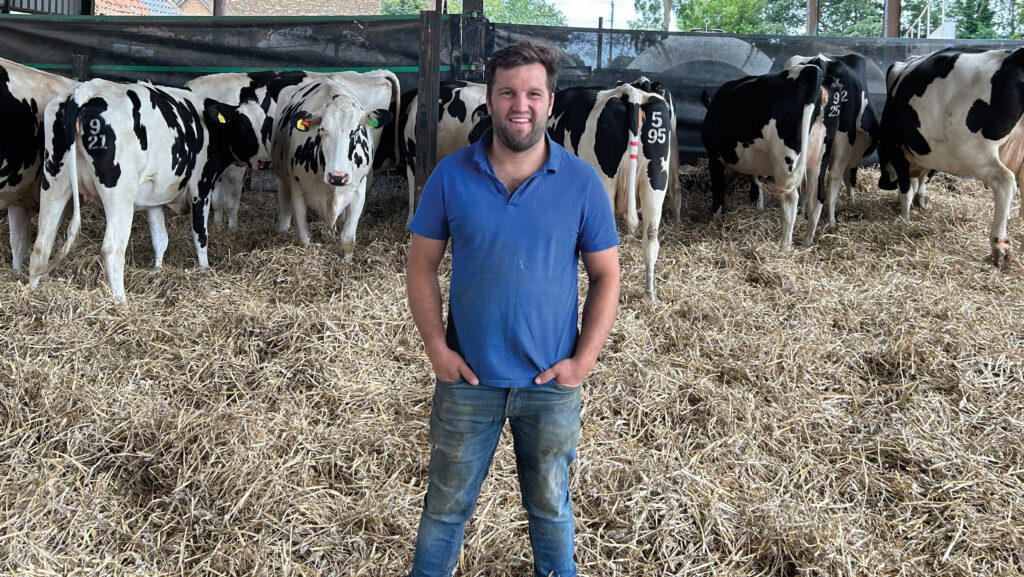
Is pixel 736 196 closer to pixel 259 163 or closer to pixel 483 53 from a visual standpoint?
pixel 483 53

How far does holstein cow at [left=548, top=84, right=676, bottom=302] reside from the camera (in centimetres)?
564

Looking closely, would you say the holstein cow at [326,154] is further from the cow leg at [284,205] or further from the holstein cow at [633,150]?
the holstein cow at [633,150]

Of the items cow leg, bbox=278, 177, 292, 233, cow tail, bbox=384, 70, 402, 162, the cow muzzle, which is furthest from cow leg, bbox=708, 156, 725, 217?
cow leg, bbox=278, 177, 292, 233

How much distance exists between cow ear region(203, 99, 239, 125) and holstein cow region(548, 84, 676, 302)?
2.95 metres

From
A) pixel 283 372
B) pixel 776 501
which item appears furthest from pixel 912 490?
pixel 283 372

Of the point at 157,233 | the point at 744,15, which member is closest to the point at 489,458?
the point at 157,233

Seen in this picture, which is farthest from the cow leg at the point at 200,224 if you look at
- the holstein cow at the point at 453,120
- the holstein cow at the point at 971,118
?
the holstein cow at the point at 971,118

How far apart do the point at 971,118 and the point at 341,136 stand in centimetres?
492

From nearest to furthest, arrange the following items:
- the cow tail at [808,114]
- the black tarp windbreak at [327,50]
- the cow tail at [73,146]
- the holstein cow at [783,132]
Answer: the cow tail at [73,146] → the cow tail at [808,114] → the holstein cow at [783,132] → the black tarp windbreak at [327,50]

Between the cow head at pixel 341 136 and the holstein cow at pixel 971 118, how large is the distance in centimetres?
459

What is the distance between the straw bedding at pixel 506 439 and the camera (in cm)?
286

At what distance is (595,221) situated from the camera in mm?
2170

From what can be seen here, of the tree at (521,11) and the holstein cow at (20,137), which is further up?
the tree at (521,11)

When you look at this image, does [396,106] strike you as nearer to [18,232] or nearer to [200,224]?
[200,224]
